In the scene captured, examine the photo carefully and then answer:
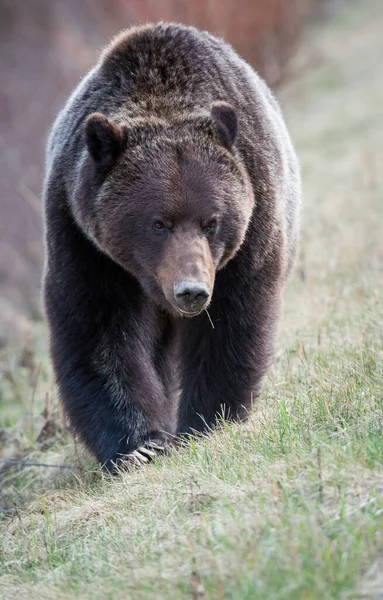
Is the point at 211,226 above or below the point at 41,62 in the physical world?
above

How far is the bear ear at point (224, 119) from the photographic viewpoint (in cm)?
581

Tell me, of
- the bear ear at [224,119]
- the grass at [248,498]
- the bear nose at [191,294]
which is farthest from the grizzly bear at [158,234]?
the grass at [248,498]

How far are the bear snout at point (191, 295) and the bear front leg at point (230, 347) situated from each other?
865 millimetres

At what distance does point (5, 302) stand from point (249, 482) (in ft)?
36.2

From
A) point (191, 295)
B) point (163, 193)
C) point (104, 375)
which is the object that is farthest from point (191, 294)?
point (104, 375)

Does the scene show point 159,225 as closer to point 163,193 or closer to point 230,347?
point 163,193

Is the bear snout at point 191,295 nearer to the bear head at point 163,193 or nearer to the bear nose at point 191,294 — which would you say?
the bear nose at point 191,294

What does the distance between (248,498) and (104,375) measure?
2.22 metres

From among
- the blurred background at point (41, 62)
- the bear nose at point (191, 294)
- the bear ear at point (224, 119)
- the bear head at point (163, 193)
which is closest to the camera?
the bear nose at point (191, 294)

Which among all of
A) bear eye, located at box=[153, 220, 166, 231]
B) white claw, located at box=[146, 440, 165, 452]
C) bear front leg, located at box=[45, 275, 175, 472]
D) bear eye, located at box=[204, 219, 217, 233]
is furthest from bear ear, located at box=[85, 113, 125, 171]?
white claw, located at box=[146, 440, 165, 452]

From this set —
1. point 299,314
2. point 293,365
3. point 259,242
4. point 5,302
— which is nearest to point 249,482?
point 259,242

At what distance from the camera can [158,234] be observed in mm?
5727

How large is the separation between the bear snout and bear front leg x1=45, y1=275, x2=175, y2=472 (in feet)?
3.05

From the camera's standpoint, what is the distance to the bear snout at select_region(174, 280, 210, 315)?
532 centimetres
